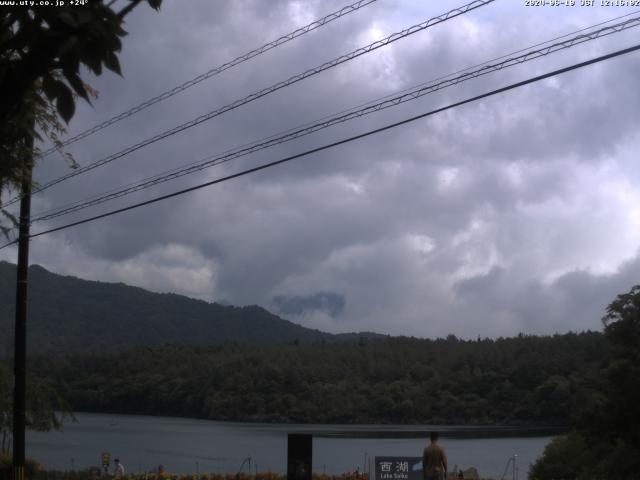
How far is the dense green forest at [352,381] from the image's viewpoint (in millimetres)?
63438

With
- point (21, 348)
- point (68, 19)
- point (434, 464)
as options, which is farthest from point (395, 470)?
point (68, 19)

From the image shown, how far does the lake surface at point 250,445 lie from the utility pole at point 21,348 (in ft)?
73.7

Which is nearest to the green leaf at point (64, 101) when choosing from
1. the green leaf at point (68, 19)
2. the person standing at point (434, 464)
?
the green leaf at point (68, 19)

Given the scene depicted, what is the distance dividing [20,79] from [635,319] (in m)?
28.2

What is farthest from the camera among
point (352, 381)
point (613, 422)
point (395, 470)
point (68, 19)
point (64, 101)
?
point (352, 381)

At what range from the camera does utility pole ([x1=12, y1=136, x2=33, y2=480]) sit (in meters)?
19.3

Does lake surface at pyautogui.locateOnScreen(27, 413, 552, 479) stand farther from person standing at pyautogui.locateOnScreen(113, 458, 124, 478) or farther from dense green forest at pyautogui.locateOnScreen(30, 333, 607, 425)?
person standing at pyautogui.locateOnScreen(113, 458, 124, 478)

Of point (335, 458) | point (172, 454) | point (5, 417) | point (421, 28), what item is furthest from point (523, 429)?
point (421, 28)

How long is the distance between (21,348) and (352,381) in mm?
65643

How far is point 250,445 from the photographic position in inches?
2532

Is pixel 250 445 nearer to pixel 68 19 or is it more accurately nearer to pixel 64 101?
pixel 64 101

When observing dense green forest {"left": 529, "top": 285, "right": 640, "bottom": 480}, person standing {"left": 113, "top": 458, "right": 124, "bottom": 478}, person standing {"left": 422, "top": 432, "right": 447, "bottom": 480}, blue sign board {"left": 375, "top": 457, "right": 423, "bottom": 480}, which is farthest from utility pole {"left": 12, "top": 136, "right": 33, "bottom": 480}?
dense green forest {"left": 529, "top": 285, "right": 640, "bottom": 480}

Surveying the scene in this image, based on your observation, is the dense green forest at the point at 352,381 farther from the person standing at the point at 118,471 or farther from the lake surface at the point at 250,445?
the person standing at the point at 118,471

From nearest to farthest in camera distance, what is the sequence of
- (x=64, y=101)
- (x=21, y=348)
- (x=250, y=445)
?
(x=64, y=101) < (x=21, y=348) < (x=250, y=445)
